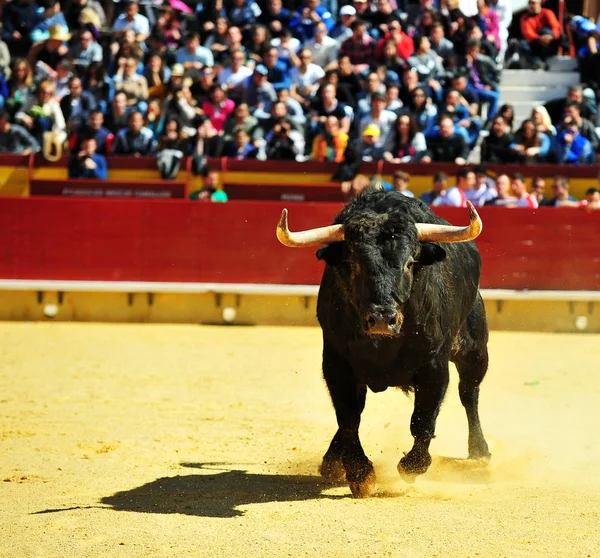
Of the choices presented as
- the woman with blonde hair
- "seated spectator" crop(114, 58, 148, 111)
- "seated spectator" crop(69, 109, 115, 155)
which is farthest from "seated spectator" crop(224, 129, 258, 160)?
the woman with blonde hair

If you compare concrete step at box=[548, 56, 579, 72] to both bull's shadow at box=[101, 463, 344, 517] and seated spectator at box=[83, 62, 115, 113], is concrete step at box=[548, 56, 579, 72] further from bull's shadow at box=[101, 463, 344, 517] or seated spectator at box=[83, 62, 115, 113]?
bull's shadow at box=[101, 463, 344, 517]

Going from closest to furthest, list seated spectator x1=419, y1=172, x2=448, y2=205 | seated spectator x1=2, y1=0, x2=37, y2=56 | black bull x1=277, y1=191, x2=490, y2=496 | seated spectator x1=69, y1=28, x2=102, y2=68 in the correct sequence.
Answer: black bull x1=277, y1=191, x2=490, y2=496, seated spectator x1=419, y1=172, x2=448, y2=205, seated spectator x1=69, y1=28, x2=102, y2=68, seated spectator x1=2, y1=0, x2=37, y2=56

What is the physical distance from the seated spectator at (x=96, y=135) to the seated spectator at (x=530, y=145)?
397 centimetres

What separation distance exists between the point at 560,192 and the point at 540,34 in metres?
3.15

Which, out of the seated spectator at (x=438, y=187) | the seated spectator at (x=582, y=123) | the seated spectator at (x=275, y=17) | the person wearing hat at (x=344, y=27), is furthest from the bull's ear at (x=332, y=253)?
the seated spectator at (x=275, y=17)

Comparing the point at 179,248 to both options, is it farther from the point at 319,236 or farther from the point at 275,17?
the point at 319,236

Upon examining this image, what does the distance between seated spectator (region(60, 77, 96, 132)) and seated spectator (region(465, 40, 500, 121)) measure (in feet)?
12.7

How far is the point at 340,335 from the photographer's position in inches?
195

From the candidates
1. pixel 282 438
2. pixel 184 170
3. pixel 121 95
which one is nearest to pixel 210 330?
pixel 184 170

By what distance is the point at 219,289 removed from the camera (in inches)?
442

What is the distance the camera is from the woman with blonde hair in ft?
38.3

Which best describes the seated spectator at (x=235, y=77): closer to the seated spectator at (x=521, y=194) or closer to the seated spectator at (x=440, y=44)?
the seated spectator at (x=440, y=44)

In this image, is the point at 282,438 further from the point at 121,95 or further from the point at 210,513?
the point at 121,95

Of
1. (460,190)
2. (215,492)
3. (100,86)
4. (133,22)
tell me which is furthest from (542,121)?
(215,492)
